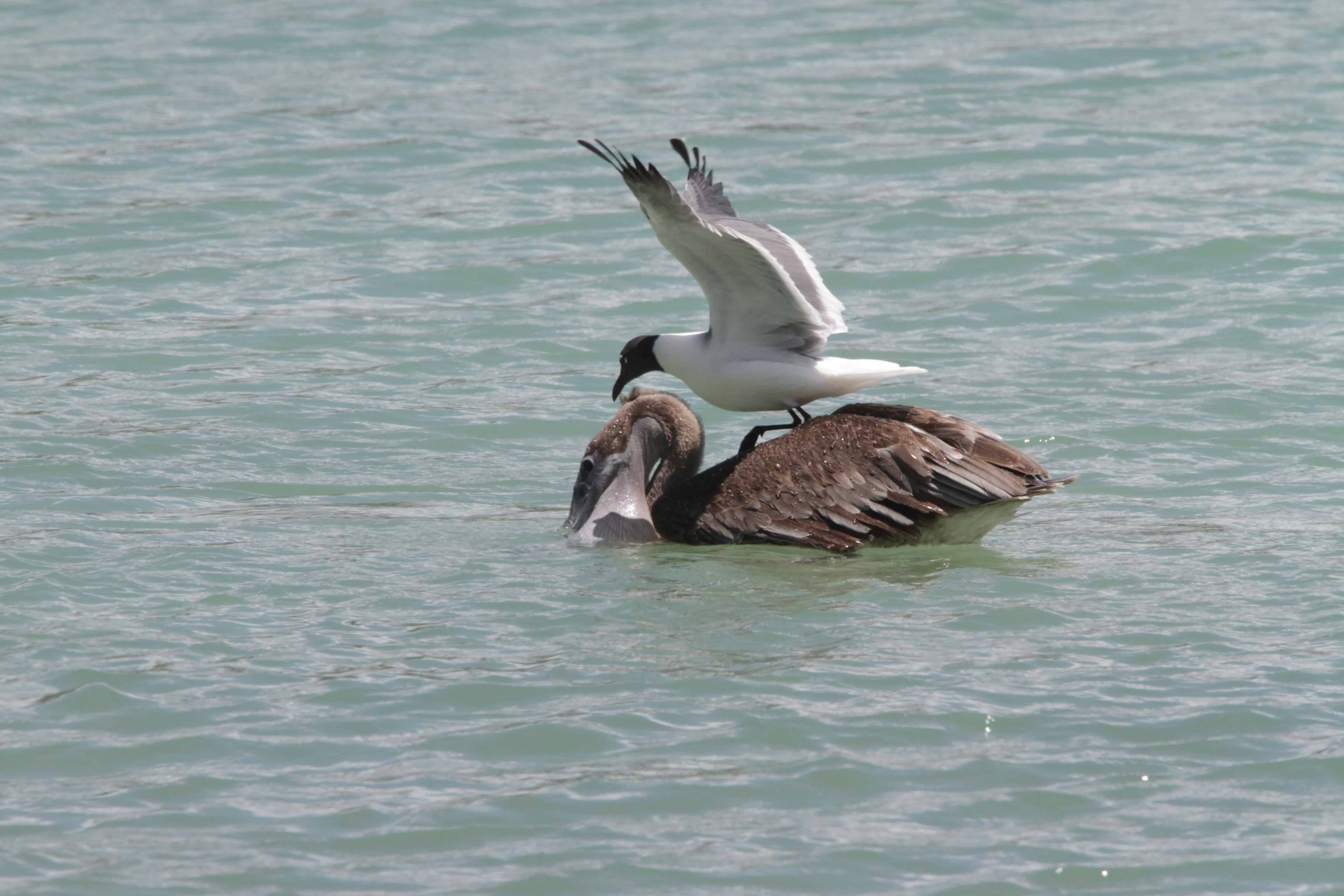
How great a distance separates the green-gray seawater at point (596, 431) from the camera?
15.8ft

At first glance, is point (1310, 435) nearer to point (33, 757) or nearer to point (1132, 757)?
point (1132, 757)

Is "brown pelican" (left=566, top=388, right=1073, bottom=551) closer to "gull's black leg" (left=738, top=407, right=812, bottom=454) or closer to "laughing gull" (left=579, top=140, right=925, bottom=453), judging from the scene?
"gull's black leg" (left=738, top=407, right=812, bottom=454)

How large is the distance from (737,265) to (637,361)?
0.95 metres

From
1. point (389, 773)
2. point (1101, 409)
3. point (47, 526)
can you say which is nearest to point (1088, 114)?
point (1101, 409)

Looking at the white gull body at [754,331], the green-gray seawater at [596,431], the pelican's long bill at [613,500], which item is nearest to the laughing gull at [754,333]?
the white gull body at [754,331]

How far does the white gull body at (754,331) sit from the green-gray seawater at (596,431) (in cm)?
74

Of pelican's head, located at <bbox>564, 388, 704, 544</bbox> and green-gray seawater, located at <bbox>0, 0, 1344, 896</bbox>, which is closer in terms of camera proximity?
green-gray seawater, located at <bbox>0, 0, 1344, 896</bbox>

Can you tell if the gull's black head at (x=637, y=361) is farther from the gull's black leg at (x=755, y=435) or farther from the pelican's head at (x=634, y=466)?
the gull's black leg at (x=755, y=435)

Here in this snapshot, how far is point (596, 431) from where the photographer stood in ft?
30.3

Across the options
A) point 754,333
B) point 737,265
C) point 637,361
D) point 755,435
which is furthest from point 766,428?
point 737,265

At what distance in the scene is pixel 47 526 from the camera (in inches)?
292

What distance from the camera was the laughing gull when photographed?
7188mm

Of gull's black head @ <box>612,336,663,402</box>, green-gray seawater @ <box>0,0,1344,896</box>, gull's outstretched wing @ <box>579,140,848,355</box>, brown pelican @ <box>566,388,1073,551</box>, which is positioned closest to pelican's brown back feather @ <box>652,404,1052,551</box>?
brown pelican @ <box>566,388,1073,551</box>

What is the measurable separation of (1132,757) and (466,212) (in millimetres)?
8710
